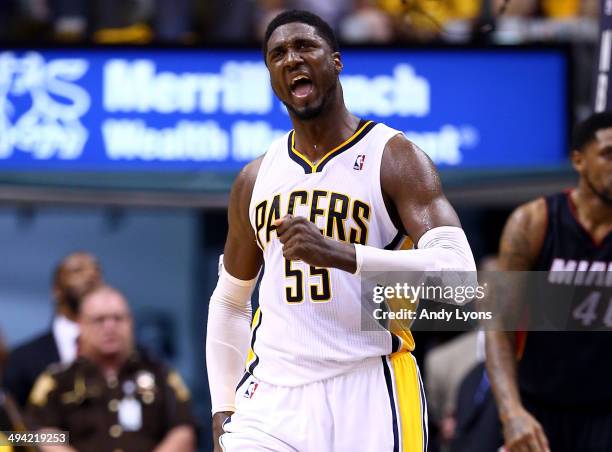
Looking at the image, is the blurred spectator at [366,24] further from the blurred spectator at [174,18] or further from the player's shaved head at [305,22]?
the player's shaved head at [305,22]

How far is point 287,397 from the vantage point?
463 centimetres

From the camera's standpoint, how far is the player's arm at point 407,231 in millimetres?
4160

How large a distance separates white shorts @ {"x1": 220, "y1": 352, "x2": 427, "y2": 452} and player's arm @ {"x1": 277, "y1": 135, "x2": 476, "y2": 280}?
1.70ft

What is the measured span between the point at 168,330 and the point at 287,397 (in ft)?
20.4

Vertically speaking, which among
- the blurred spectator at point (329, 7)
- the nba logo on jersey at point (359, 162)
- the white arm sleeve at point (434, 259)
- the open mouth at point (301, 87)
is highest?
the blurred spectator at point (329, 7)

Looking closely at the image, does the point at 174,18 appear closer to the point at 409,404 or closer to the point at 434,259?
the point at 409,404

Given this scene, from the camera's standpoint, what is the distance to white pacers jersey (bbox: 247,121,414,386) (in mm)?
4594

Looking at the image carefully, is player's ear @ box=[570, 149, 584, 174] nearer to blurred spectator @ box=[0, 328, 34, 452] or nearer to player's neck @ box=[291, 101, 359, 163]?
player's neck @ box=[291, 101, 359, 163]

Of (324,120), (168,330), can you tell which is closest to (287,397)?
(324,120)

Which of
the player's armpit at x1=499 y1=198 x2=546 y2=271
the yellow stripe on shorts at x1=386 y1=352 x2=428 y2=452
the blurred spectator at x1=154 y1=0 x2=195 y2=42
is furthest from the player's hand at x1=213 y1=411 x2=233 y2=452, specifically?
the blurred spectator at x1=154 y1=0 x2=195 y2=42

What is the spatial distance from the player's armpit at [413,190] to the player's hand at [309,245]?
36 cm

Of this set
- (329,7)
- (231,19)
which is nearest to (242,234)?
(231,19)

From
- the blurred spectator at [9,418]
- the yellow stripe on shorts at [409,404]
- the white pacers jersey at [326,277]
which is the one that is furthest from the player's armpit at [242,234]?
the blurred spectator at [9,418]

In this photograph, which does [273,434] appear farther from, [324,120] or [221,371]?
[324,120]
